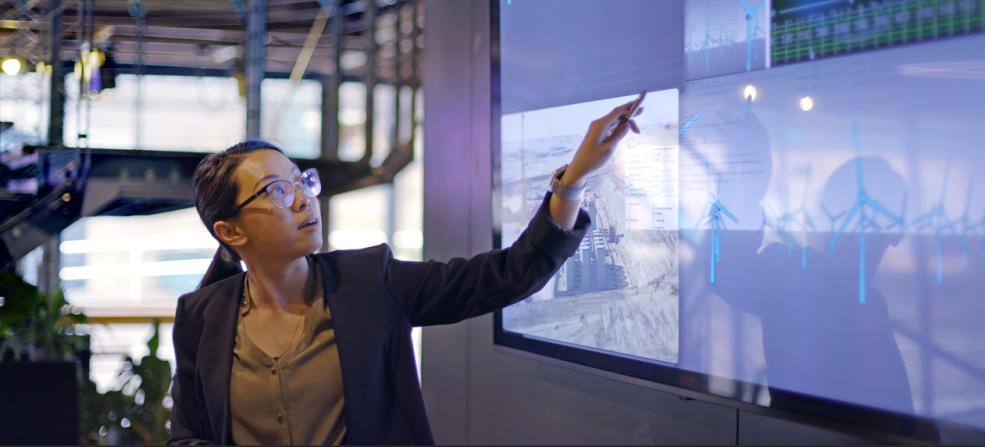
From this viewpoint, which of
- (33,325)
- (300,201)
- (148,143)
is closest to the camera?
(300,201)

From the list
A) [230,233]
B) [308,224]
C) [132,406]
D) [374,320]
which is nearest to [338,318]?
[374,320]

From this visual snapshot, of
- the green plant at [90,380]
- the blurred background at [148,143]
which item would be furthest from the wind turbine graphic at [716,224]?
the green plant at [90,380]

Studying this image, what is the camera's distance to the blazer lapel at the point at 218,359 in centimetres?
178

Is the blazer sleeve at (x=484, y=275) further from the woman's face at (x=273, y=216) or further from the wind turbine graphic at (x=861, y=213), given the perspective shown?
the wind turbine graphic at (x=861, y=213)

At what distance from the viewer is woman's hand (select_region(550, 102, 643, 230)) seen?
65.9 inches

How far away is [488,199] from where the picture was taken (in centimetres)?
331

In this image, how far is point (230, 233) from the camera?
74.7 inches

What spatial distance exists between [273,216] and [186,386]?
1.24 ft

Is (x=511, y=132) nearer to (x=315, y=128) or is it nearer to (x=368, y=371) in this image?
(x=368, y=371)

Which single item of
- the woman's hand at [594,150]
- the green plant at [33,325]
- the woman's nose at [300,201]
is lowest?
the green plant at [33,325]

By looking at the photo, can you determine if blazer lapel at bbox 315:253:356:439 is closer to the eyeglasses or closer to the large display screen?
the eyeglasses

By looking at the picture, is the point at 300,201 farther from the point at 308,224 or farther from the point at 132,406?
the point at 132,406

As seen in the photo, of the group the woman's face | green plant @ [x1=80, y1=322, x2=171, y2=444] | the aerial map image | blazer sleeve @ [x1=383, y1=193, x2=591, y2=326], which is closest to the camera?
blazer sleeve @ [x1=383, y1=193, x2=591, y2=326]

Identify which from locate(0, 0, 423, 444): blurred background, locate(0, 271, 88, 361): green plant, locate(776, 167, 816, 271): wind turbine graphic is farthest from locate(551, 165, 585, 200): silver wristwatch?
locate(0, 271, 88, 361): green plant
